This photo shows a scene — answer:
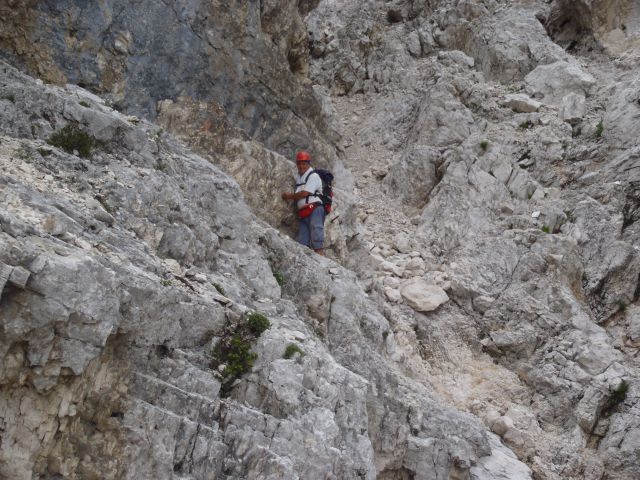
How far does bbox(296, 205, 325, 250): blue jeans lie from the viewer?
13930 millimetres

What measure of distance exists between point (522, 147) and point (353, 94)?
8977mm

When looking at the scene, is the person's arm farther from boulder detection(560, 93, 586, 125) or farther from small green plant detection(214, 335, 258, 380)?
boulder detection(560, 93, 586, 125)

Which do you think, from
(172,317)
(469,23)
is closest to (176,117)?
(172,317)

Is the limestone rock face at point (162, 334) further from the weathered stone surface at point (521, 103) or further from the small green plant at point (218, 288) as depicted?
the weathered stone surface at point (521, 103)

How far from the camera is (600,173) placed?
19938 mm

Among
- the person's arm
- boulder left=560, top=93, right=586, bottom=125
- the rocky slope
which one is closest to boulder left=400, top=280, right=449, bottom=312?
the rocky slope

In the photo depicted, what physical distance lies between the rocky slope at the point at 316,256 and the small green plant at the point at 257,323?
0.52 ft

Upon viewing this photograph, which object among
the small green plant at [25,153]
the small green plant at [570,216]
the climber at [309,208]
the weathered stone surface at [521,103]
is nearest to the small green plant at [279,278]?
the climber at [309,208]

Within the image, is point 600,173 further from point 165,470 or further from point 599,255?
point 165,470

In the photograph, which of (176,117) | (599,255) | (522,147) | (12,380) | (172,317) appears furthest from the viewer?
(522,147)

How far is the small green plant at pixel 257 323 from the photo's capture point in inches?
344

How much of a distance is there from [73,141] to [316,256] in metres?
5.62

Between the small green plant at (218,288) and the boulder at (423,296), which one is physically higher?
the boulder at (423,296)

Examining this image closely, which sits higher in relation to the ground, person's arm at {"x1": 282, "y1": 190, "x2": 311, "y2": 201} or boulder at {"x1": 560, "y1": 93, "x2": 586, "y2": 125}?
boulder at {"x1": 560, "y1": 93, "x2": 586, "y2": 125}
